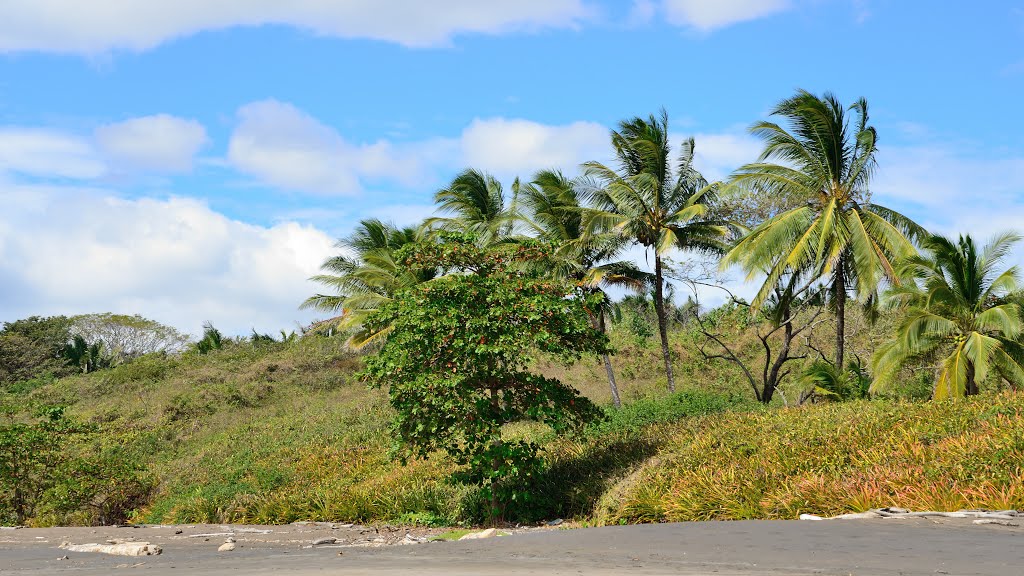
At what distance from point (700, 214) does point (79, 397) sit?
27482 mm

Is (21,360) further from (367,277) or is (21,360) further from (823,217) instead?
(823,217)

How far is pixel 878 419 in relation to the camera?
42.4ft

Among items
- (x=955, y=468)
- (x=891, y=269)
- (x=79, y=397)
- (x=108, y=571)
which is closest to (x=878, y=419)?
(x=955, y=468)

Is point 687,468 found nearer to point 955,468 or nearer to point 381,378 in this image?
point 955,468

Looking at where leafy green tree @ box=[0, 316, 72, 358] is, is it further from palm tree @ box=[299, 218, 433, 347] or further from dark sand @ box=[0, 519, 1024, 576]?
dark sand @ box=[0, 519, 1024, 576]

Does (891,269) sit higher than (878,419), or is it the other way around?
(891,269)

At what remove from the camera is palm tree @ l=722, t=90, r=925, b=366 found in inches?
763

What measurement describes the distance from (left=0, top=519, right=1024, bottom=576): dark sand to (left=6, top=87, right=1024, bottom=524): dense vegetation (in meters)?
2.00

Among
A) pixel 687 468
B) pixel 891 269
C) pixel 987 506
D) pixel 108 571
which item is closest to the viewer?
pixel 108 571

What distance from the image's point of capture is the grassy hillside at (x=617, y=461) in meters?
10.3

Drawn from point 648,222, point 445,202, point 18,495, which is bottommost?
point 18,495

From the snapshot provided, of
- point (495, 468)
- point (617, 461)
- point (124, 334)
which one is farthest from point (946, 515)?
point (124, 334)

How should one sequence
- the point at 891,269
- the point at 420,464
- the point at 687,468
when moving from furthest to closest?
the point at 891,269
the point at 420,464
the point at 687,468

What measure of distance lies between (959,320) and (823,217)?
4.47 metres
